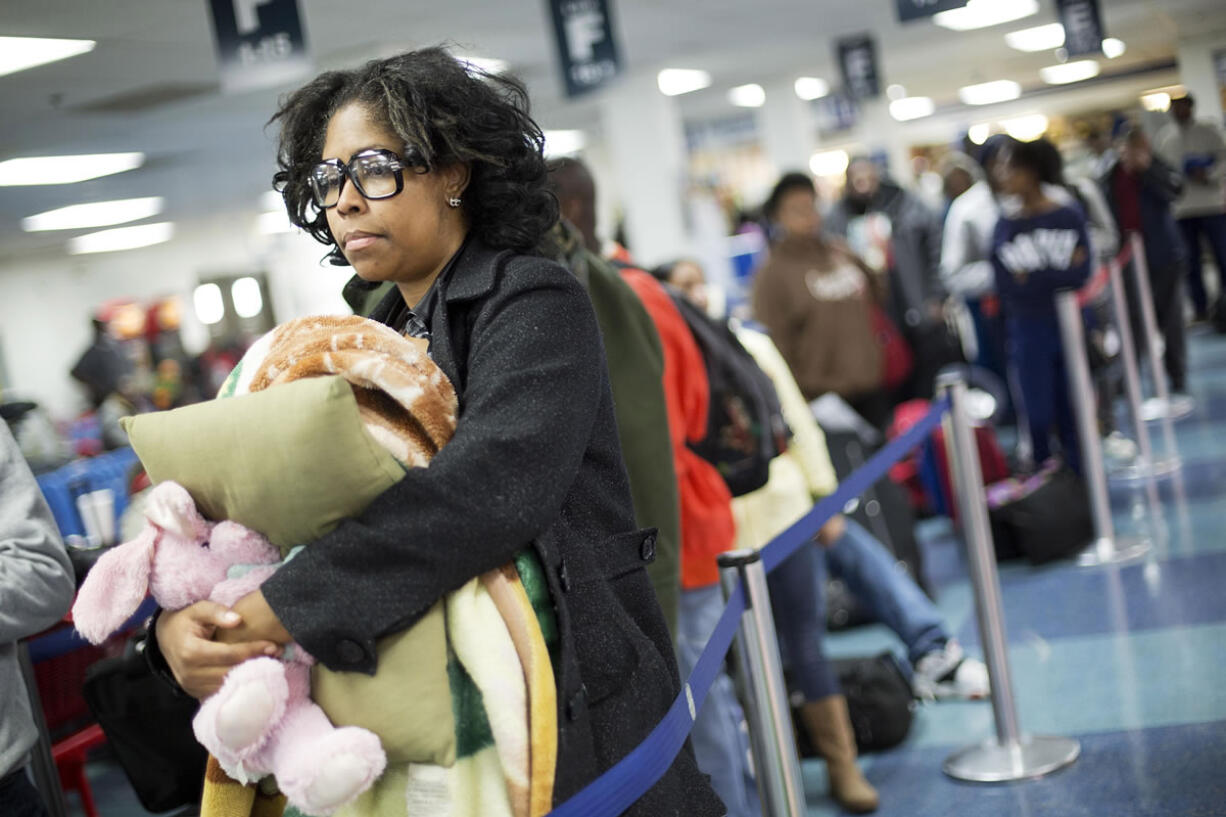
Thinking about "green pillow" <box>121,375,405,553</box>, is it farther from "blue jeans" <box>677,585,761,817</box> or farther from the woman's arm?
"blue jeans" <box>677,585,761,817</box>

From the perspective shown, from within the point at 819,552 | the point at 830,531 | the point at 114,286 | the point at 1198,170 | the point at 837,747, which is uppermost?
the point at 114,286

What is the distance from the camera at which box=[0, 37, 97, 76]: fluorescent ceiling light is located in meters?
8.20

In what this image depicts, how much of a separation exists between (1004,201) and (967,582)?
6.57 feet

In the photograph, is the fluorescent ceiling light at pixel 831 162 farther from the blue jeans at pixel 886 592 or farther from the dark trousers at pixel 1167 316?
the blue jeans at pixel 886 592

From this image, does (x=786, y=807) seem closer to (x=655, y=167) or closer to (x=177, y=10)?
(x=177, y=10)

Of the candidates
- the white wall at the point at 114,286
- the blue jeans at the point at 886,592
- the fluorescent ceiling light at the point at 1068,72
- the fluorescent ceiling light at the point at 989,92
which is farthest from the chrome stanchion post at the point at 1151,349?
the fluorescent ceiling light at the point at 989,92

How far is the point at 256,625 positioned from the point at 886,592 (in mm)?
3364

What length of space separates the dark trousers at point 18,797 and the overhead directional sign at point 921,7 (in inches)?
363

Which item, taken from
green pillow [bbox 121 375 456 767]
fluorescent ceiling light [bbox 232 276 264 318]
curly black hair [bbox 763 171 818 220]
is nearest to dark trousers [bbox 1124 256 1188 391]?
curly black hair [bbox 763 171 818 220]

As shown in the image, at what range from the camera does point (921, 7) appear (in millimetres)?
10000

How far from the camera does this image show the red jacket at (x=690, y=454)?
116 inches

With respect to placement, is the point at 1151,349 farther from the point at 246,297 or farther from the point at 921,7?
the point at 246,297

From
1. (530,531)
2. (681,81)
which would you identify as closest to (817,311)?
(530,531)

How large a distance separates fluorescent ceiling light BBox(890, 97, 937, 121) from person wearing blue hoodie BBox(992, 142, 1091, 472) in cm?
2080
